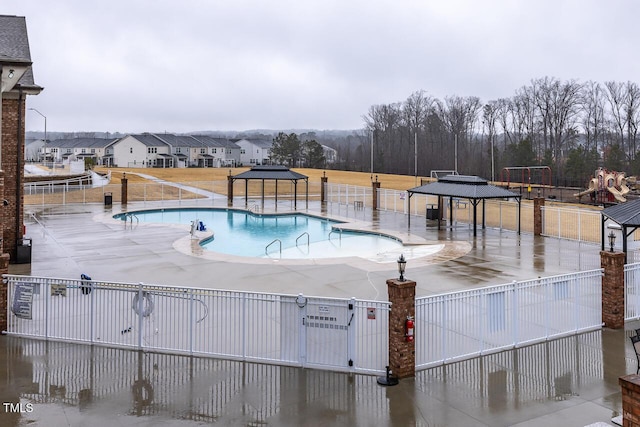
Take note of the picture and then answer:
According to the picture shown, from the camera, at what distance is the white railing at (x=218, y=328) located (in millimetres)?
9109

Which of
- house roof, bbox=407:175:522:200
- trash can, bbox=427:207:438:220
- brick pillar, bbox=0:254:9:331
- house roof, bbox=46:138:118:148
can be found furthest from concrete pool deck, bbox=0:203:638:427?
house roof, bbox=46:138:118:148

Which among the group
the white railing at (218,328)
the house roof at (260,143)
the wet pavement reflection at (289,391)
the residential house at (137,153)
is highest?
the house roof at (260,143)

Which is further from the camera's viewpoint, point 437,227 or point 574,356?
point 437,227

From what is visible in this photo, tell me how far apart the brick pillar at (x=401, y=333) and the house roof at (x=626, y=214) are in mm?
10664

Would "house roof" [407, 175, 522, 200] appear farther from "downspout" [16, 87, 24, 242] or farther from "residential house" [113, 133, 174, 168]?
"residential house" [113, 133, 174, 168]

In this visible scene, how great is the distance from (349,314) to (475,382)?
232cm

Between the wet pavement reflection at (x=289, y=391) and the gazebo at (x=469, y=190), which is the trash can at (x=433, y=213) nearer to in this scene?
the gazebo at (x=469, y=190)

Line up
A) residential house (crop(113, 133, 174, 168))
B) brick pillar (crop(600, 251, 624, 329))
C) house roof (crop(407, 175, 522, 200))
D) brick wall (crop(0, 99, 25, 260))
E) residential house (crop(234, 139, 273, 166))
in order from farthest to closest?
residential house (crop(234, 139, 273, 166)) < residential house (crop(113, 133, 174, 168)) < house roof (crop(407, 175, 522, 200)) < brick wall (crop(0, 99, 25, 260)) < brick pillar (crop(600, 251, 624, 329))

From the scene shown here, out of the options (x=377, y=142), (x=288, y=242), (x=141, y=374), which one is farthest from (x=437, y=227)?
(x=377, y=142)

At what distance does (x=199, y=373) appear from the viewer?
884 centimetres

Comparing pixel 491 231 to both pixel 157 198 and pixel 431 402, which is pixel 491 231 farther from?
pixel 157 198

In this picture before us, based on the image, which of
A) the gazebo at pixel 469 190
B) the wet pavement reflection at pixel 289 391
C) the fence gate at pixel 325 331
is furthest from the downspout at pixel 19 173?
the gazebo at pixel 469 190

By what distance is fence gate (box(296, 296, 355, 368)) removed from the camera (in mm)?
9047

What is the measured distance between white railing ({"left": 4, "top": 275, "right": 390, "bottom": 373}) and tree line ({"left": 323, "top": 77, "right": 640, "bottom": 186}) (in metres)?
56.5
